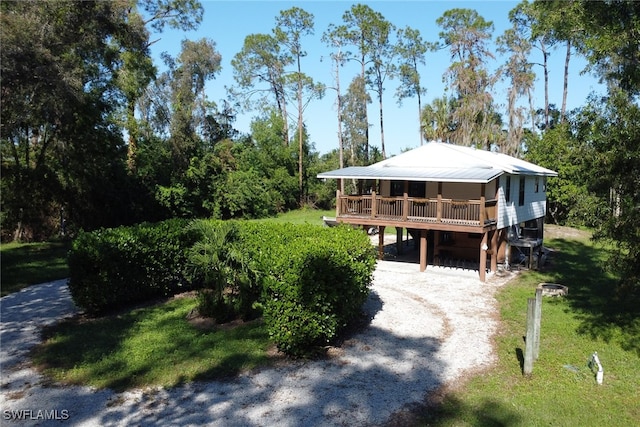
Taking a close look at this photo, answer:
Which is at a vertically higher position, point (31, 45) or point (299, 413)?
point (31, 45)

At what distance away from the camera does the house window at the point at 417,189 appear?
1803cm

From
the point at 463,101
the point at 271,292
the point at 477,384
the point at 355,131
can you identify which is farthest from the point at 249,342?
the point at 355,131

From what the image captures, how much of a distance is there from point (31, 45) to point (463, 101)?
93.7ft

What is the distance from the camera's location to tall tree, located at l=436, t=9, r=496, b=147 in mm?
32781

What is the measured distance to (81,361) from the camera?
7488 millimetres

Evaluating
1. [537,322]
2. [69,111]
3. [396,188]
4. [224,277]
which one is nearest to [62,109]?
[69,111]

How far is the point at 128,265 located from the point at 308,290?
5.32 metres

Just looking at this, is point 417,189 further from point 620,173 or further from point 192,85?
point 192,85

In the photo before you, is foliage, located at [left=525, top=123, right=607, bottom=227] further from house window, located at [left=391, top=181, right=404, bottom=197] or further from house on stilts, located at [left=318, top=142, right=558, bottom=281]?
house window, located at [left=391, top=181, right=404, bottom=197]

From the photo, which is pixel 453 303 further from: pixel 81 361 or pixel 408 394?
pixel 81 361

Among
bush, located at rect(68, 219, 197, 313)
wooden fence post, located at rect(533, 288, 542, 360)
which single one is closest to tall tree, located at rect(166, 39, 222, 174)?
bush, located at rect(68, 219, 197, 313)

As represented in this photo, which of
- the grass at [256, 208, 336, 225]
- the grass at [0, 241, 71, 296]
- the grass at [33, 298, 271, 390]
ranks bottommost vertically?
the grass at [33, 298, 271, 390]

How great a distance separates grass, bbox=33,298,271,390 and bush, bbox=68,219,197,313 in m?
0.66

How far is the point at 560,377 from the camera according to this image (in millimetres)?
7027
